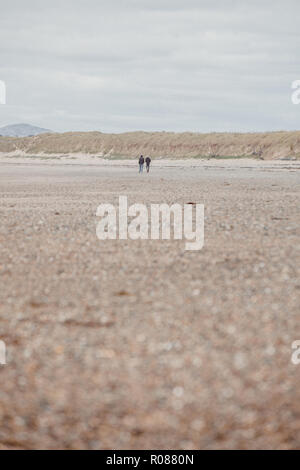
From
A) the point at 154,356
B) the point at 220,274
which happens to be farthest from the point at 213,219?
the point at 154,356

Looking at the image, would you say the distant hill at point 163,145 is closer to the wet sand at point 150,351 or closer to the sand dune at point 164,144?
the sand dune at point 164,144

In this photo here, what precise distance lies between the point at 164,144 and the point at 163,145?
0.34m

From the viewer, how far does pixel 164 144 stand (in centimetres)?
9819

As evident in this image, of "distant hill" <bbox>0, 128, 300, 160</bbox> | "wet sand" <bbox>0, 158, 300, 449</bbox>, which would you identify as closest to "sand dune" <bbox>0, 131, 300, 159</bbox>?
"distant hill" <bbox>0, 128, 300, 160</bbox>

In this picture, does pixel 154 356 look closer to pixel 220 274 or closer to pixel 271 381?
pixel 271 381

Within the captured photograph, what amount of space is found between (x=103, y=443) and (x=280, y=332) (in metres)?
1.96

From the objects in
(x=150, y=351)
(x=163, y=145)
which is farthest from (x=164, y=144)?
(x=150, y=351)

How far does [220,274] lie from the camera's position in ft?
21.9

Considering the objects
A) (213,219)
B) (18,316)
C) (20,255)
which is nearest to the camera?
(18,316)

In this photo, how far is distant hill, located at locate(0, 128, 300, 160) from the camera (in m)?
79.6

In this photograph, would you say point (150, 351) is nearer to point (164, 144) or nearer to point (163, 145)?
point (163, 145)

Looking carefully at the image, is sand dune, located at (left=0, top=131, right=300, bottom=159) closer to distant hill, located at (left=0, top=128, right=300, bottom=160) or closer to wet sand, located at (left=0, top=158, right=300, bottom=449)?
distant hill, located at (left=0, top=128, right=300, bottom=160)

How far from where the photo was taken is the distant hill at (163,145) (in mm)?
79562

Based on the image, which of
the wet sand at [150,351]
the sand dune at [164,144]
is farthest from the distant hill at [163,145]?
the wet sand at [150,351]
